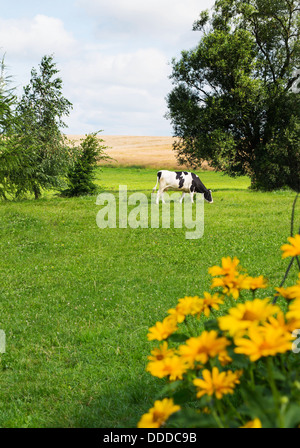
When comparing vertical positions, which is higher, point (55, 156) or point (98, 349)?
point (55, 156)

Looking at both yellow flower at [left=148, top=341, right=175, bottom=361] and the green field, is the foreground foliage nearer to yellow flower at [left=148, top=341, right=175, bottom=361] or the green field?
yellow flower at [left=148, top=341, right=175, bottom=361]

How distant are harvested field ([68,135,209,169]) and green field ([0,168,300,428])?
1891 cm

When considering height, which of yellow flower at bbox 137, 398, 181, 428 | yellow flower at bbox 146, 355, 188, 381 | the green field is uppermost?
yellow flower at bbox 146, 355, 188, 381

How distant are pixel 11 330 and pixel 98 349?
1.89 m

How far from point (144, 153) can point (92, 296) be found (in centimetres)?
6716

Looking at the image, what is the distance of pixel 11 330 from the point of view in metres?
6.83

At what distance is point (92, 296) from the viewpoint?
27.1 ft

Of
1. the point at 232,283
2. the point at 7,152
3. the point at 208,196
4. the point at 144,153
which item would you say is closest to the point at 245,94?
the point at 208,196

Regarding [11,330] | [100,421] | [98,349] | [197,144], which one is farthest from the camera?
[197,144]

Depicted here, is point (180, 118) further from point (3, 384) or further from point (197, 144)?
point (3, 384)

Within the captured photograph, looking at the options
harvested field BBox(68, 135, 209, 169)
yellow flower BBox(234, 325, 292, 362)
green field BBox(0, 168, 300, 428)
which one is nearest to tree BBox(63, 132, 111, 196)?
harvested field BBox(68, 135, 209, 169)

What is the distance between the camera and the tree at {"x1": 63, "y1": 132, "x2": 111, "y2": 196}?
25.3 metres

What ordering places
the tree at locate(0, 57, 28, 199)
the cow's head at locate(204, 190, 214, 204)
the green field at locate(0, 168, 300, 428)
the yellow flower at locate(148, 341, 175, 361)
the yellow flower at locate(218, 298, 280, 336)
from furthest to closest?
the cow's head at locate(204, 190, 214, 204)
the tree at locate(0, 57, 28, 199)
the green field at locate(0, 168, 300, 428)
the yellow flower at locate(148, 341, 175, 361)
the yellow flower at locate(218, 298, 280, 336)
